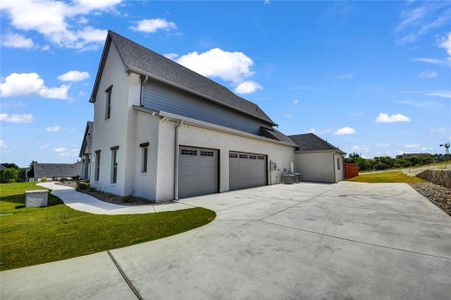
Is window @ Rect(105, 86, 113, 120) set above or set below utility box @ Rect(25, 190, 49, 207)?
above

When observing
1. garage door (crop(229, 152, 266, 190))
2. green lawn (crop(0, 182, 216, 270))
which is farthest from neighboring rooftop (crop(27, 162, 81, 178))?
garage door (crop(229, 152, 266, 190))

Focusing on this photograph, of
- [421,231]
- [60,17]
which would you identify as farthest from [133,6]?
[421,231]

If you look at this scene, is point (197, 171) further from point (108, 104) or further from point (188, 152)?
point (108, 104)

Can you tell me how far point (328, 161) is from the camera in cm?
1884

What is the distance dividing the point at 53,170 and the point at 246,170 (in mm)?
37586

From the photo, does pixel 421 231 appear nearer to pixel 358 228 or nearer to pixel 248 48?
pixel 358 228

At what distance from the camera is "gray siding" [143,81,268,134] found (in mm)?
10609

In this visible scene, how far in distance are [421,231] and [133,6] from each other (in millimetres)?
11755

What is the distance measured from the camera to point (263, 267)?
3031 mm

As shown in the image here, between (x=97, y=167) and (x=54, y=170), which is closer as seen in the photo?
(x=97, y=167)

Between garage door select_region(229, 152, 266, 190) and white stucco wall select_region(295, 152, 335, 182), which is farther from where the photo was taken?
white stucco wall select_region(295, 152, 335, 182)

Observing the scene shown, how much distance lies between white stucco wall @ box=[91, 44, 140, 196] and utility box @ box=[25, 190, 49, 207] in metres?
2.76

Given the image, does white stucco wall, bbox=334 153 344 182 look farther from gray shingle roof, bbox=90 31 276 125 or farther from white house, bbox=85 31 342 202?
gray shingle roof, bbox=90 31 276 125

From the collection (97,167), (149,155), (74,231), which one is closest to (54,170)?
(97,167)
